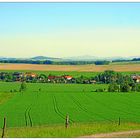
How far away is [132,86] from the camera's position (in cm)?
8225

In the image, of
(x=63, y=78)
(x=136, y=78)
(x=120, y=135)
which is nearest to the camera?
(x=120, y=135)

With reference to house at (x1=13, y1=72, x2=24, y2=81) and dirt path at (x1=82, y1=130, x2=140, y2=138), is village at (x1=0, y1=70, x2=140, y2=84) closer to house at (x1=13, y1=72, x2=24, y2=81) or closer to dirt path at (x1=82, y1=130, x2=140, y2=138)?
house at (x1=13, y1=72, x2=24, y2=81)

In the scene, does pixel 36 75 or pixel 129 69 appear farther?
pixel 129 69

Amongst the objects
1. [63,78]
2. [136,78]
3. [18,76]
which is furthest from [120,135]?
[18,76]

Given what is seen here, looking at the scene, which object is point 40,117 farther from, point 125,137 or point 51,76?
point 51,76

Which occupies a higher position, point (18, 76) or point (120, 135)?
point (120, 135)

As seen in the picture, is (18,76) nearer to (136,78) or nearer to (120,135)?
(136,78)

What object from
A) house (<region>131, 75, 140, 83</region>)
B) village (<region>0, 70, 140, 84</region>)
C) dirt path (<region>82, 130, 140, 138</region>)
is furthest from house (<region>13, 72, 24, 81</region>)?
dirt path (<region>82, 130, 140, 138</region>)

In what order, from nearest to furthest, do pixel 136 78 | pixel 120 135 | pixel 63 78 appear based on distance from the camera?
pixel 120 135 < pixel 136 78 < pixel 63 78

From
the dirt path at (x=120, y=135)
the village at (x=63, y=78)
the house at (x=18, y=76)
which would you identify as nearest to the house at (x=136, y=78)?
the village at (x=63, y=78)

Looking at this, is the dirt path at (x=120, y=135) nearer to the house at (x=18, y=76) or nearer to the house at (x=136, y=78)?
the house at (x=136, y=78)

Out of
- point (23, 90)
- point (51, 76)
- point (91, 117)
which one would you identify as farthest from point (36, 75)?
point (91, 117)

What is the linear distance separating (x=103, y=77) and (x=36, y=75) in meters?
19.5

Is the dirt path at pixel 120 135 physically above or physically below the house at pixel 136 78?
above
